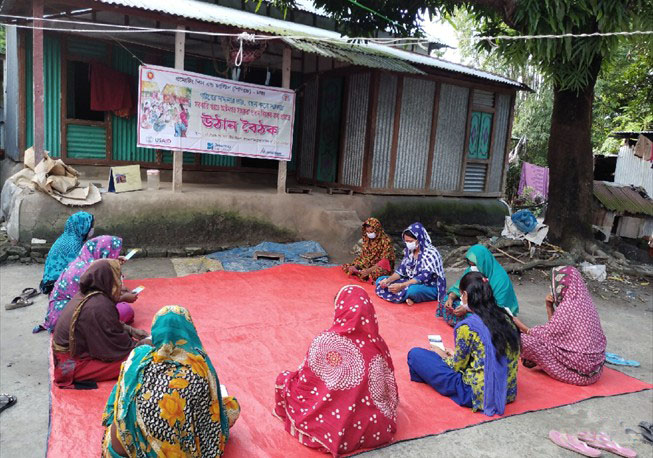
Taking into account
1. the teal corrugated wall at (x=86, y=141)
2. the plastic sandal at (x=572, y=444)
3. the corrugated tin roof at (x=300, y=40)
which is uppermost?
the corrugated tin roof at (x=300, y=40)

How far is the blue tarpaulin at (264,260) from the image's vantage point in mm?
7557

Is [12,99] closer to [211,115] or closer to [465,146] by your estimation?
[211,115]

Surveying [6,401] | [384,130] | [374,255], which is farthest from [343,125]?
[6,401]

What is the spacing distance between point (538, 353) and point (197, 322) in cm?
331

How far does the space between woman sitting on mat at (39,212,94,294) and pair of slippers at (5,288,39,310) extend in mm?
104

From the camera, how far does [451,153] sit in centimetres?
1091

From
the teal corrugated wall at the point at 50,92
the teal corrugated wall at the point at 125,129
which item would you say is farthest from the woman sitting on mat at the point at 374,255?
the teal corrugated wall at the point at 50,92

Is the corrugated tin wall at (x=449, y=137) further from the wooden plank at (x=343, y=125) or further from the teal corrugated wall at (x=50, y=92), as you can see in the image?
the teal corrugated wall at (x=50, y=92)

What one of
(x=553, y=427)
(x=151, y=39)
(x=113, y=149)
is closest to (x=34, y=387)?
(x=553, y=427)

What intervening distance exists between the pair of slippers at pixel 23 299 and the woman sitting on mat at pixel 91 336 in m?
2.04

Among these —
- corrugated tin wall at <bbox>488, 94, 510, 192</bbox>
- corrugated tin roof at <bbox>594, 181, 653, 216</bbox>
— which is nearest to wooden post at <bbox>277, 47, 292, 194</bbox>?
corrugated tin wall at <bbox>488, 94, 510, 192</bbox>

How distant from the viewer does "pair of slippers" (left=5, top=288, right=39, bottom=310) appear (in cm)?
525

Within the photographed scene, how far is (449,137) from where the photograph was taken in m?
10.8

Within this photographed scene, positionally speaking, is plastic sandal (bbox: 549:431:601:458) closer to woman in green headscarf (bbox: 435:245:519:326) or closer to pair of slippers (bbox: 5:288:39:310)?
woman in green headscarf (bbox: 435:245:519:326)
